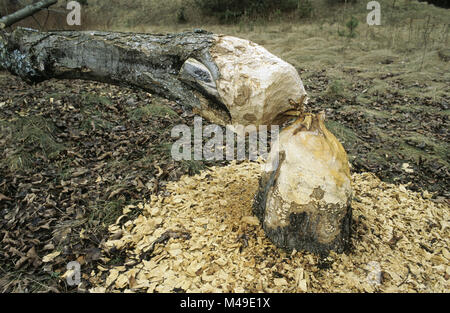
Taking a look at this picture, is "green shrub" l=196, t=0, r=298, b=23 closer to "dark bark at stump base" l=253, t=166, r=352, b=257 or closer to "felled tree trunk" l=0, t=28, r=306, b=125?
"felled tree trunk" l=0, t=28, r=306, b=125

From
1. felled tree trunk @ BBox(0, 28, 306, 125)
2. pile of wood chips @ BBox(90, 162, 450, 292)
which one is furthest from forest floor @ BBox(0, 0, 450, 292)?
felled tree trunk @ BBox(0, 28, 306, 125)

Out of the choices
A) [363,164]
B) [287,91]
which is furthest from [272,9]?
[287,91]

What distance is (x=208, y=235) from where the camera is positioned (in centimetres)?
202

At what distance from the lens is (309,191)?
1.72 meters

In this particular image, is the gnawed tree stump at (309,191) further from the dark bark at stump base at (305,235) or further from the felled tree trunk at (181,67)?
the felled tree trunk at (181,67)

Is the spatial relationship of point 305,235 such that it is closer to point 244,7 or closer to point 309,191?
point 309,191

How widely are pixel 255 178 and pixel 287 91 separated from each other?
1.08 metres

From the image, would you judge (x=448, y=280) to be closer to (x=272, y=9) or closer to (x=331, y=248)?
(x=331, y=248)

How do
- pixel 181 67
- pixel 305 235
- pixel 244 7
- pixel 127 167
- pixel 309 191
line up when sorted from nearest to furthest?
1. pixel 309 191
2. pixel 305 235
3. pixel 181 67
4. pixel 127 167
5. pixel 244 7

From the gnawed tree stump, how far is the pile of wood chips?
12 cm

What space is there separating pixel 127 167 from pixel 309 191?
1882 millimetres

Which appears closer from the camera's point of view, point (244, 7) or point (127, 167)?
point (127, 167)

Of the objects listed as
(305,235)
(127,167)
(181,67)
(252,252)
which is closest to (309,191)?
(305,235)

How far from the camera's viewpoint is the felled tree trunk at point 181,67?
173 centimetres
